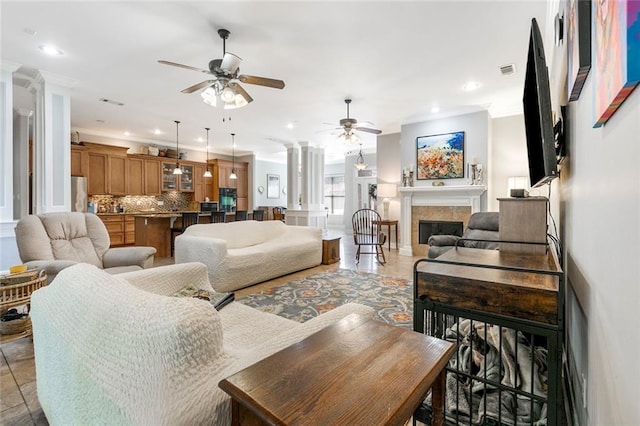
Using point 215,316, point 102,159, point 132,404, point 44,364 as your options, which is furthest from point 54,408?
point 102,159

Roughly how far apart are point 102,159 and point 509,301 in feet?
26.7

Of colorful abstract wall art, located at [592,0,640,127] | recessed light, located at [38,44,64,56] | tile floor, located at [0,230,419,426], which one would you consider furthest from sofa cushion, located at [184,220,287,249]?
colorful abstract wall art, located at [592,0,640,127]

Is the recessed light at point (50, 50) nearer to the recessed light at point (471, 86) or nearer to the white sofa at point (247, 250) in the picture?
the white sofa at point (247, 250)

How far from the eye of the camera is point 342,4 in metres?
2.51

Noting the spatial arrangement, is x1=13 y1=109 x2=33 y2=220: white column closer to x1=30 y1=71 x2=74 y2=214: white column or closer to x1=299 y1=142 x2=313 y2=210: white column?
x1=30 y1=71 x2=74 y2=214: white column

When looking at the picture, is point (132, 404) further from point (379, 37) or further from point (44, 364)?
point (379, 37)

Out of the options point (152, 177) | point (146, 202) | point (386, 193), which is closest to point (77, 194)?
point (152, 177)

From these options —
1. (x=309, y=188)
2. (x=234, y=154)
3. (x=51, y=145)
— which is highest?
(x=234, y=154)

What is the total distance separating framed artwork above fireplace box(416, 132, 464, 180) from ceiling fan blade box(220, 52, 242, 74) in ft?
13.4

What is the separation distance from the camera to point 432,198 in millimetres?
5758

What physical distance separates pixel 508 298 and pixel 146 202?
8.84 meters

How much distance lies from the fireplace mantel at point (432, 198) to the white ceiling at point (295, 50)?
1.39 m

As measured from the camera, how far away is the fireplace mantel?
5.32 m

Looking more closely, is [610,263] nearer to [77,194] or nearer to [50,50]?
[50,50]
